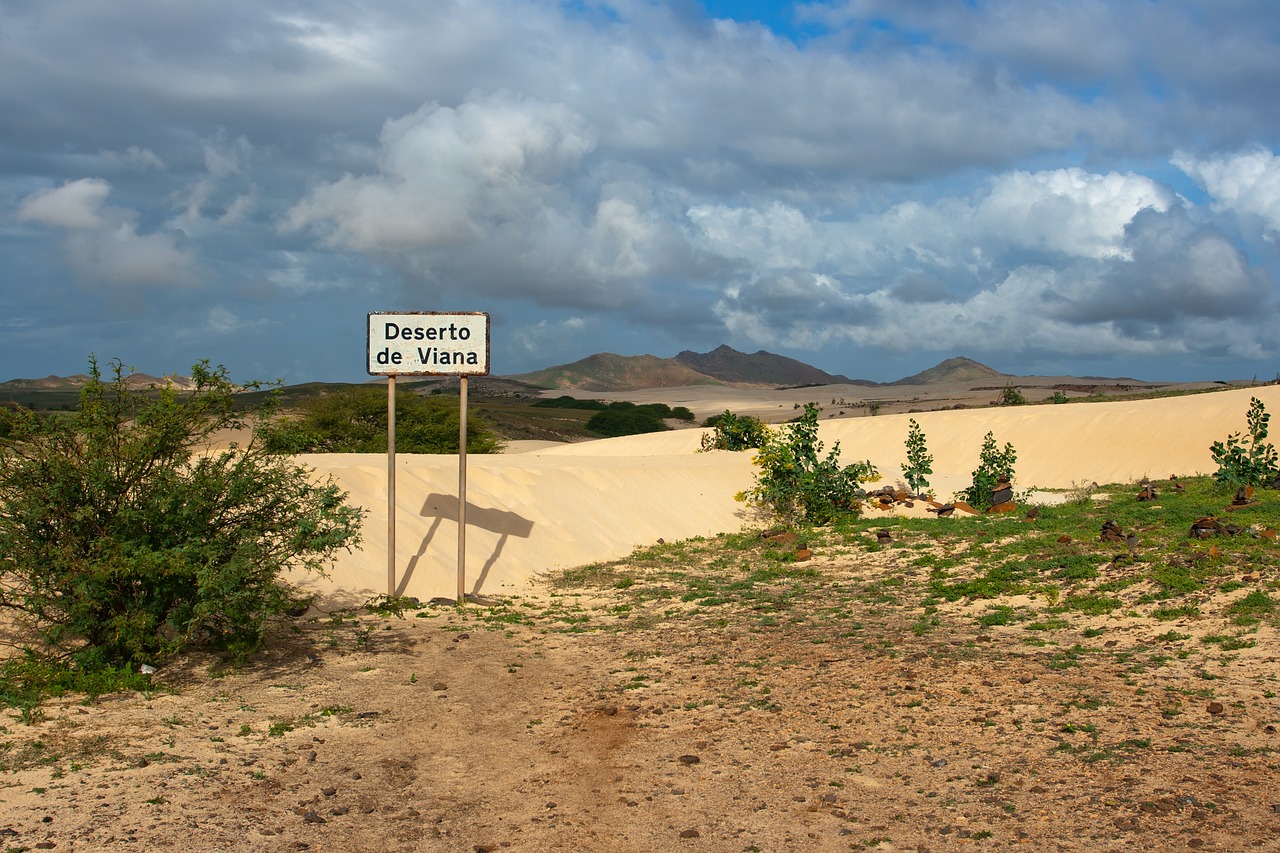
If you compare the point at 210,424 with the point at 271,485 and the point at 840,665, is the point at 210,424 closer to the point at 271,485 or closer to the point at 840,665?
the point at 271,485

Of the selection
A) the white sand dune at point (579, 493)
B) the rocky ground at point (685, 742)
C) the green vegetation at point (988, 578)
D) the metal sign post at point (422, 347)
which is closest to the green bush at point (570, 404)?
the white sand dune at point (579, 493)

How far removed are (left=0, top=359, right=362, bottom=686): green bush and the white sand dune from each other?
109 inches

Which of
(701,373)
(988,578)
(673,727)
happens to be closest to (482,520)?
(988,578)

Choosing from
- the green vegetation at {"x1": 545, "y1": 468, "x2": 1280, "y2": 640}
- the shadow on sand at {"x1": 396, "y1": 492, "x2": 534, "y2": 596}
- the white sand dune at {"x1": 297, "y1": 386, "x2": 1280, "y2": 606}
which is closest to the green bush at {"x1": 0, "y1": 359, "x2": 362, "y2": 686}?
the white sand dune at {"x1": 297, "y1": 386, "x2": 1280, "y2": 606}

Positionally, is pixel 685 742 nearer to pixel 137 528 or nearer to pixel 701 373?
pixel 137 528

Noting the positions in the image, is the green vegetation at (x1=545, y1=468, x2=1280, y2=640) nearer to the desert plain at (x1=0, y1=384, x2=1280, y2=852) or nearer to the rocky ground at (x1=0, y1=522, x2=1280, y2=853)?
the desert plain at (x1=0, y1=384, x2=1280, y2=852)

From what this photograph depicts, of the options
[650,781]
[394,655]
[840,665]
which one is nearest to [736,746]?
[650,781]

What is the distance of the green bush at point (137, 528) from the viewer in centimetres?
720

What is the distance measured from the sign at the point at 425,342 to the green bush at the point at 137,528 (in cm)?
305

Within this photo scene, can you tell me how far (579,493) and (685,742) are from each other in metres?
10.3

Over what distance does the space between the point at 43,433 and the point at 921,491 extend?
16376mm

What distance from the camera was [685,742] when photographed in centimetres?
643

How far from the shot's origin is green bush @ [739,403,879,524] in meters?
16.8

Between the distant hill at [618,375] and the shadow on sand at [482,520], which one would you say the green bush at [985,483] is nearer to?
the shadow on sand at [482,520]
